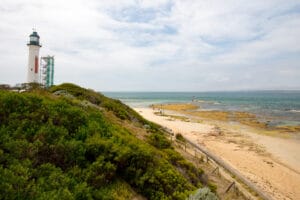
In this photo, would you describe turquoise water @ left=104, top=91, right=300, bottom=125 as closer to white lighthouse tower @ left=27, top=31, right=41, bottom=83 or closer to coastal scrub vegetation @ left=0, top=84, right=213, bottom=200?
white lighthouse tower @ left=27, top=31, right=41, bottom=83

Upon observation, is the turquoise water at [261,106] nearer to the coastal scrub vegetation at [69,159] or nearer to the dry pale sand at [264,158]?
the dry pale sand at [264,158]

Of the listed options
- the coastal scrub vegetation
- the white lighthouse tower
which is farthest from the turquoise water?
the coastal scrub vegetation

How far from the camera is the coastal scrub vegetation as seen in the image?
513 centimetres

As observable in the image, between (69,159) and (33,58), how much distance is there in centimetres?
2030

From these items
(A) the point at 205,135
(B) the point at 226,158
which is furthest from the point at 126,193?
(A) the point at 205,135

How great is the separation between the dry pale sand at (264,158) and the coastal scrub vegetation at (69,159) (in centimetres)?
722

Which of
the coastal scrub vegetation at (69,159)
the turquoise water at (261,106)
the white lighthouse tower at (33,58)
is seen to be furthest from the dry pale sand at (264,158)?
the white lighthouse tower at (33,58)

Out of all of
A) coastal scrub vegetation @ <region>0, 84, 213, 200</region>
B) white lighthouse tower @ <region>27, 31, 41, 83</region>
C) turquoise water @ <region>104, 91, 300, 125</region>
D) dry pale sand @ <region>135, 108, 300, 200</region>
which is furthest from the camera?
turquoise water @ <region>104, 91, 300, 125</region>

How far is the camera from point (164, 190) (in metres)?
6.59

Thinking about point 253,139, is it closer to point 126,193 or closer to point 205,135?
point 205,135

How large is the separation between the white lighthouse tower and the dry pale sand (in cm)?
1572

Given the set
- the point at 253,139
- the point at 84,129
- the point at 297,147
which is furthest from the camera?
the point at 253,139

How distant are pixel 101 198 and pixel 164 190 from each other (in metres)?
1.73

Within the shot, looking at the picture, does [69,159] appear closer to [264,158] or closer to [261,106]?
[264,158]
